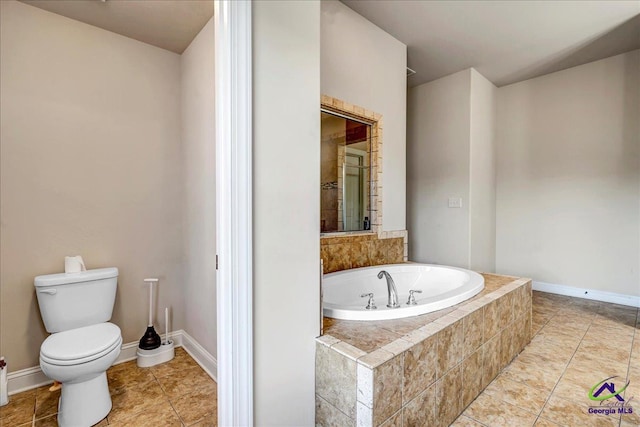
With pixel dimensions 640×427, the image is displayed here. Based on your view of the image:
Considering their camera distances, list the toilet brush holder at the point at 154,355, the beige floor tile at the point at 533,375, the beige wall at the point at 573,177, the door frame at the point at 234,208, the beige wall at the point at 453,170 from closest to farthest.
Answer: the door frame at the point at 234,208 < the beige floor tile at the point at 533,375 < the toilet brush holder at the point at 154,355 < the beige wall at the point at 573,177 < the beige wall at the point at 453,170

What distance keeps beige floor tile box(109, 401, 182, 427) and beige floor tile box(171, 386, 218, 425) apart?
0.03m

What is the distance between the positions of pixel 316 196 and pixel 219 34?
74cm

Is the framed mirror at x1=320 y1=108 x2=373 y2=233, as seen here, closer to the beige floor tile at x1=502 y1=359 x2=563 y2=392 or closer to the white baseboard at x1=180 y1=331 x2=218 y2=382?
the white baseboard at x1=180 y1=331 x2=218 y2=382

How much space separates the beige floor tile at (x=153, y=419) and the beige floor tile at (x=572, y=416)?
1.97 m

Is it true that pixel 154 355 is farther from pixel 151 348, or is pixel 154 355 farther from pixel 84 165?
pixel 84 165

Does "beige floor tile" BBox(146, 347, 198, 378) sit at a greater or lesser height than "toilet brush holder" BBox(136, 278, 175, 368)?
lesser

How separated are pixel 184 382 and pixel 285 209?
60.8 inches

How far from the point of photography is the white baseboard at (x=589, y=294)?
10.7 feet

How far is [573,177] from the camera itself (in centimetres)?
358

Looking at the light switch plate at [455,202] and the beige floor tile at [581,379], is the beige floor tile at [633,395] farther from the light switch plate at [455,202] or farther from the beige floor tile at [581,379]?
the light switch plate at [455,202]

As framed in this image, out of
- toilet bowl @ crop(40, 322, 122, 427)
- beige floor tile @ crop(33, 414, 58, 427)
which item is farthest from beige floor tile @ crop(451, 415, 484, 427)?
beige floor tile @ crop(33, 414, 58, 427)

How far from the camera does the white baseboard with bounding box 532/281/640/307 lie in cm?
327

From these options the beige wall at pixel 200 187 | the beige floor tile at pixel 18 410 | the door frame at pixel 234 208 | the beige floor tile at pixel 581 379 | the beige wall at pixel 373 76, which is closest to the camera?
the door frame at pixel 234 208

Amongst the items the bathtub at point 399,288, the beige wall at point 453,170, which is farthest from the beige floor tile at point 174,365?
the beige wall at point 453,170
